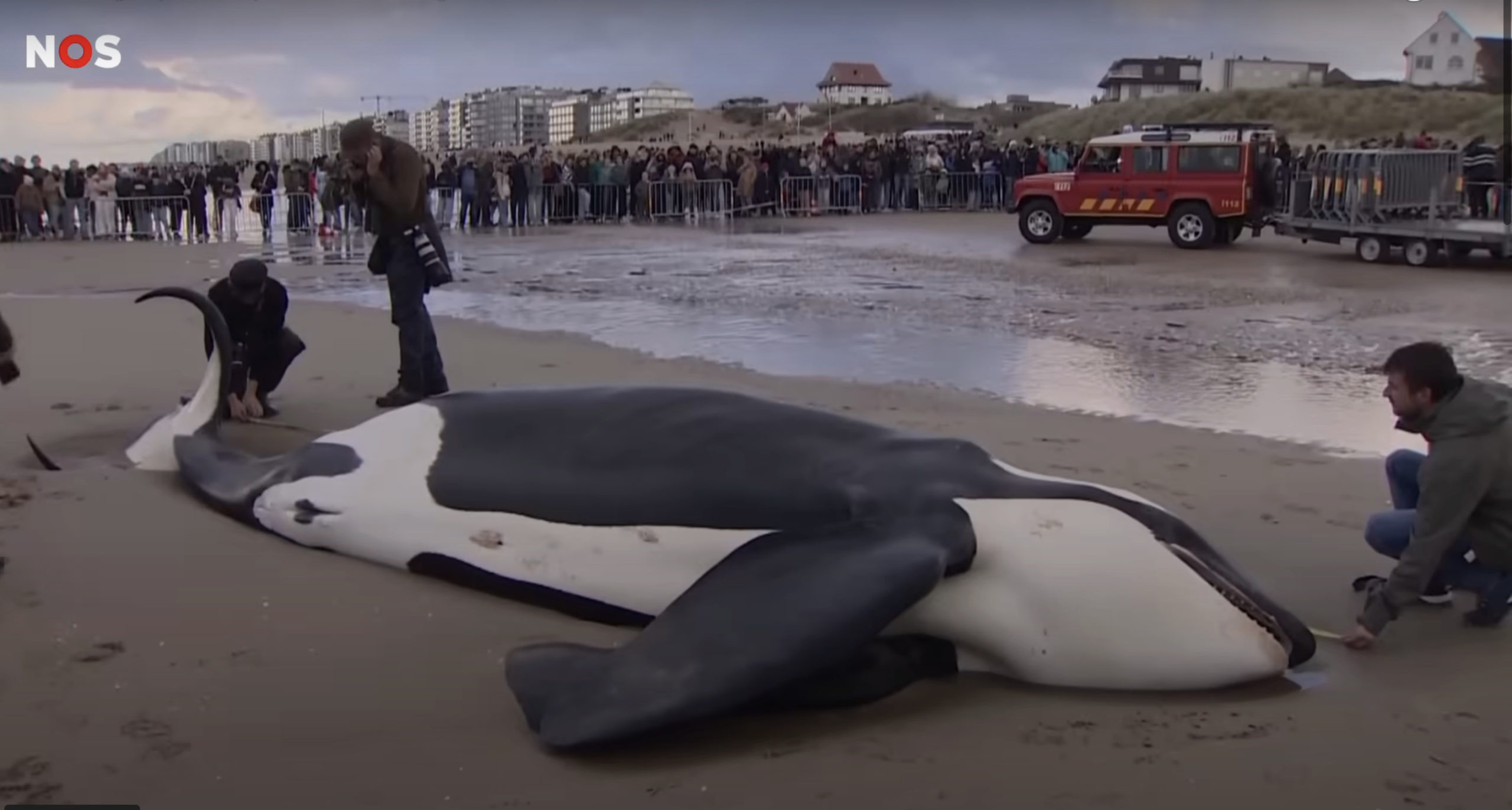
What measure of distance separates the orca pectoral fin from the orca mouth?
64cm

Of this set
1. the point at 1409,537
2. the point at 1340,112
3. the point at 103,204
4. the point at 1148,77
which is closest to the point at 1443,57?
the point at 1340,112

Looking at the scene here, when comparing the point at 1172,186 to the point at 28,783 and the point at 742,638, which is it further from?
the point at 28,783

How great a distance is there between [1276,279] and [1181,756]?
15640 mm

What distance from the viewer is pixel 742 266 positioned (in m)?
19.5

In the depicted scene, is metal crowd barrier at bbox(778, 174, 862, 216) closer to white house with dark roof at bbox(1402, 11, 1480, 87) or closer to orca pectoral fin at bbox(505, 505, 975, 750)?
orca pectoral fin at bbox(505, 505, 975, 750)

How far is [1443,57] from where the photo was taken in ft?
214

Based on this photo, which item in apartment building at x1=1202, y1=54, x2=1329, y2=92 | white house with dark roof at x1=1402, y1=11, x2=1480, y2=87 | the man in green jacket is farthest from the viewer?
apartment building at x1=1202, y1=54, x2=1329, y2=92

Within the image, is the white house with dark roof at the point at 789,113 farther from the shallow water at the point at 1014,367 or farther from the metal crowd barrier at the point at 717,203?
the shallow water at the point at 1014,367

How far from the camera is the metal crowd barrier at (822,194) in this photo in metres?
34.2

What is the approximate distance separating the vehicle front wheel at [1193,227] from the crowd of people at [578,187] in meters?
1.63

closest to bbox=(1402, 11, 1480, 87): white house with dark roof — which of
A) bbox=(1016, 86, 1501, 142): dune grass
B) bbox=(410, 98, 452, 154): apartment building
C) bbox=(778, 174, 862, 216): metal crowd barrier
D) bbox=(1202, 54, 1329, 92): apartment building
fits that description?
bbox=(1016, 86, 1501, 142): dune grass

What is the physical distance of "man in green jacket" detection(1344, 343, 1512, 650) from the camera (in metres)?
4.61

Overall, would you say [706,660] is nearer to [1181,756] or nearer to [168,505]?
[1181,756]

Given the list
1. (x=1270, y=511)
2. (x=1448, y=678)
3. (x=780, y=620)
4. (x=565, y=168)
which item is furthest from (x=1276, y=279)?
(x=565, y=168)
